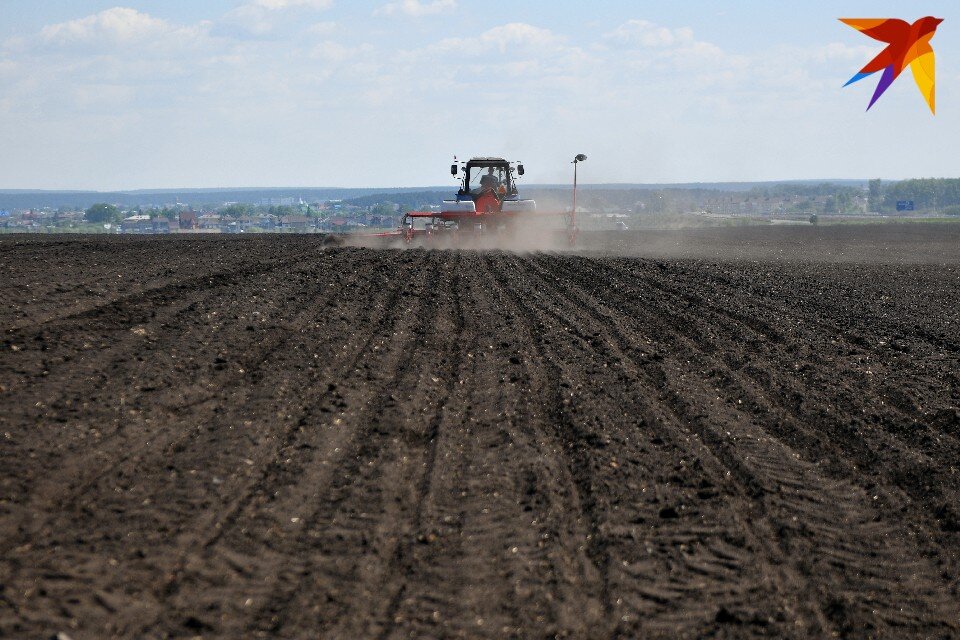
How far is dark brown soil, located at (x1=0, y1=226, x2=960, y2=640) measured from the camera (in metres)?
5.08

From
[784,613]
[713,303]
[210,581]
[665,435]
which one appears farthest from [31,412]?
[713,303]

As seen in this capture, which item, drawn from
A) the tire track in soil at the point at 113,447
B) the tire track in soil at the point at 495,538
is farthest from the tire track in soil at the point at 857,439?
the tire track in soil at the point at 113,447

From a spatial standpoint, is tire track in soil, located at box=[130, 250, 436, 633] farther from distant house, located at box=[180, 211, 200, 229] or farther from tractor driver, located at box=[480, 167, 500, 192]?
distant house, located at box=[180, 211, 200, 229]

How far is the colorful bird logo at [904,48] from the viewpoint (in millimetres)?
10773

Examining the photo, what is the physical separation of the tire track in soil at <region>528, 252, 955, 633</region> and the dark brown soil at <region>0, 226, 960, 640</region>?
2 centimetres

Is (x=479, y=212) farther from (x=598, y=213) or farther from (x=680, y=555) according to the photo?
(x=598, y=213)

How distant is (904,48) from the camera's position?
1081cm

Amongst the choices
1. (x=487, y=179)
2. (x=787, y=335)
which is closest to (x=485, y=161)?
(x=487, y=179)

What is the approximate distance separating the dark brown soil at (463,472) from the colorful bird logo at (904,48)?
3.17m

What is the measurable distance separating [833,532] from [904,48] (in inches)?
259

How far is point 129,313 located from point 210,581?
7.90m

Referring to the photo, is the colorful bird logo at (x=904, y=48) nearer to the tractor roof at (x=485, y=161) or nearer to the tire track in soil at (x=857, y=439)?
the tire track in soil at (x=857, y=439)

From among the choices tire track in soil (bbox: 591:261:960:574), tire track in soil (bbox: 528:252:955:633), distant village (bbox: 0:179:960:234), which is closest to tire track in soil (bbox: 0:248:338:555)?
tire track in soil (bbox: 528:252:955:633)

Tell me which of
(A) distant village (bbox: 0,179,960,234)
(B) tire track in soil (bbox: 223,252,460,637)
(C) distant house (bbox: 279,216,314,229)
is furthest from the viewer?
(C) distant house (bbox: 279,216,314,229)
